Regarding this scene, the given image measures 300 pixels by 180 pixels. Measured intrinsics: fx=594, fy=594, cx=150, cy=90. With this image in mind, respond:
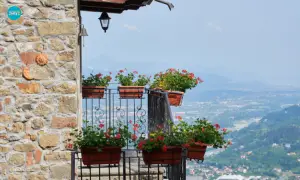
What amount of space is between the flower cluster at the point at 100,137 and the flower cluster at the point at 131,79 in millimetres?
4298

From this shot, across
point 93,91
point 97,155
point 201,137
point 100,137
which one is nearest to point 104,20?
point 93,91

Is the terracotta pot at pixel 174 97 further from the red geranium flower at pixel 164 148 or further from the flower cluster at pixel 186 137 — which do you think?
the red geranium flower at pixel 164 148

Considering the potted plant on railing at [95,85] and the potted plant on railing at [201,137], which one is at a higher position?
the potted plant on railing at [95,85]

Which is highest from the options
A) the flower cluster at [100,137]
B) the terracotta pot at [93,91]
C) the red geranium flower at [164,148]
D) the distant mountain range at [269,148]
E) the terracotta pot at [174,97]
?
the terracotta pot at [93,91]

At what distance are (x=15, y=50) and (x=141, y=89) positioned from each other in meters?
4.75

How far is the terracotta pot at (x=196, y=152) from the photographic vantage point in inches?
355

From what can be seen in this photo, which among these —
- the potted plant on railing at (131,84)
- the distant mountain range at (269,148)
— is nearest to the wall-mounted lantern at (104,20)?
the potted plant on railing at (131,84)

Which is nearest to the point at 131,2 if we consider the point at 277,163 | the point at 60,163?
the point at 60,163

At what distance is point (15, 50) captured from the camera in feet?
26.8

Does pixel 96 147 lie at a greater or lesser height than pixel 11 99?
lesser

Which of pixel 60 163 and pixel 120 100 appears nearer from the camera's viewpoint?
pixel 60 163

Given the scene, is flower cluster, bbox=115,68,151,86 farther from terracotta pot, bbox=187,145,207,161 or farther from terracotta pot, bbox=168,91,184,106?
terracotta pot, bbox=187,145,207,161

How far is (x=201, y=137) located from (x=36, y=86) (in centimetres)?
265

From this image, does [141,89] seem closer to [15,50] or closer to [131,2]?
[131,2]
